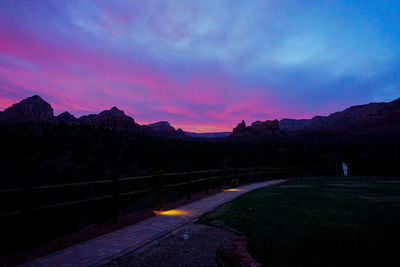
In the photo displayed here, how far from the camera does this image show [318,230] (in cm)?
494

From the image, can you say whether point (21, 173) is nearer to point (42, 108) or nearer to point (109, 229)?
point (109, 229)

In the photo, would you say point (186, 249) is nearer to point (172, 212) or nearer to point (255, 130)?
point (172, 212)

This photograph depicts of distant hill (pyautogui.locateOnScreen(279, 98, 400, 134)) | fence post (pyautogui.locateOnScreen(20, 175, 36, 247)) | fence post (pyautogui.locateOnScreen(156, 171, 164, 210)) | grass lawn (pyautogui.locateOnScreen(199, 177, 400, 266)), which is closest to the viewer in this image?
grass lawn (pyautogui.locateOnScreen(199, 177, 400, 266))

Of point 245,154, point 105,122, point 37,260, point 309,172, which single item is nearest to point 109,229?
point 37,260

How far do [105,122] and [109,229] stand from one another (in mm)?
113112

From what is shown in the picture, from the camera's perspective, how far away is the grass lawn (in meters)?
3.59

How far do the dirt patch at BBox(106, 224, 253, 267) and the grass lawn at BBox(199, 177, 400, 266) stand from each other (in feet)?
1.52

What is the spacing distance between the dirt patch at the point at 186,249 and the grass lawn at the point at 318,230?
1.52 feet

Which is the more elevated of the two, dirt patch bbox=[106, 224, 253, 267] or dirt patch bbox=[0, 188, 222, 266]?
dirt patch bbox=[106, 224, 253, 267]

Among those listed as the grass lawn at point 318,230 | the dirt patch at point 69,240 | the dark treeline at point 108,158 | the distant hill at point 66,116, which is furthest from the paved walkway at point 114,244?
the distant hill at point 66,116

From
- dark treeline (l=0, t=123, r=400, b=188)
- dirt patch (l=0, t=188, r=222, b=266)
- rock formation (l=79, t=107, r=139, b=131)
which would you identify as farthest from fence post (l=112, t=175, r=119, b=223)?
rock formation (l=79, t=107, r=139, b=131)

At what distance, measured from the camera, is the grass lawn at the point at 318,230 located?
141 inches

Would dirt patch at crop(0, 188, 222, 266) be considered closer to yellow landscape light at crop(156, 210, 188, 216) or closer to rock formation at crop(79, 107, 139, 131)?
yellow landscape light at crop(156, 210, 188, 216)

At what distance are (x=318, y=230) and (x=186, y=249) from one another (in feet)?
9.73
